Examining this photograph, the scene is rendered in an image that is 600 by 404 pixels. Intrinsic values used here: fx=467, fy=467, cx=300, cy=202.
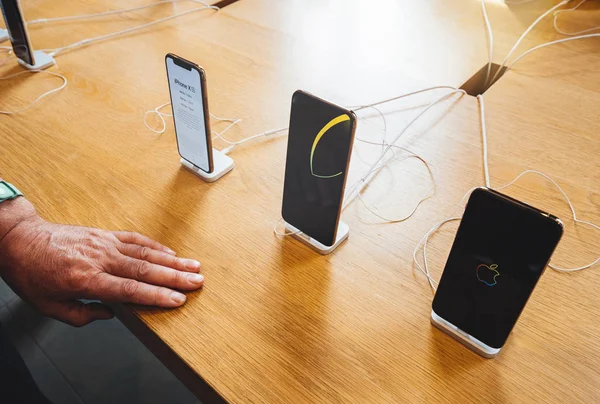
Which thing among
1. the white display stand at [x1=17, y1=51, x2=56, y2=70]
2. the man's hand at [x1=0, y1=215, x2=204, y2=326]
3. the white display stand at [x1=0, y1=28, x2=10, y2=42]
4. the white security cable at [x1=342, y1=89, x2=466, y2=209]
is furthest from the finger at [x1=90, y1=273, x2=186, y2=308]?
the white display stand at [x1=0, y1=28, x2=10, y2=42]

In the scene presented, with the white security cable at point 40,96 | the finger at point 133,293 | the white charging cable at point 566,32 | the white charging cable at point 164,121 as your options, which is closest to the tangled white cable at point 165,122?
the white charging cable at point 164,121

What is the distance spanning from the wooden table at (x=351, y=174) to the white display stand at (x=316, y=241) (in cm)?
2

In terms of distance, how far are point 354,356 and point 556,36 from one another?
3.88 feet

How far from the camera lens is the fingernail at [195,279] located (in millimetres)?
686

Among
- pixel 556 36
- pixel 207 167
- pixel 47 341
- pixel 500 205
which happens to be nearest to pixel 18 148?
pixel 207 167

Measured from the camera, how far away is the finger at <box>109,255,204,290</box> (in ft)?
2.24

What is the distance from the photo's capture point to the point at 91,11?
1383mm

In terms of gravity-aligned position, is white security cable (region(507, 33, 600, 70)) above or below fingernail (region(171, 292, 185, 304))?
above

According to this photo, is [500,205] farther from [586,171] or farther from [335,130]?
[586,171]

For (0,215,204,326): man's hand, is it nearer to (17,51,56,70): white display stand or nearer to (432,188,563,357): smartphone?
(432,188,563,357): smartphone

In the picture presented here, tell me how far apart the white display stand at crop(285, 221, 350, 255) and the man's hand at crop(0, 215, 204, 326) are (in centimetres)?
17

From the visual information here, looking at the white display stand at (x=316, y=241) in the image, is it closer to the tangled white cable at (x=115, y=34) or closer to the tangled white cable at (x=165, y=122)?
the tangled white cable at (x=165, y=122)

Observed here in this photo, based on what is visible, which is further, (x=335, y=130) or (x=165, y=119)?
(x=165, y=119)

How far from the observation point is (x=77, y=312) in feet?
2.41
